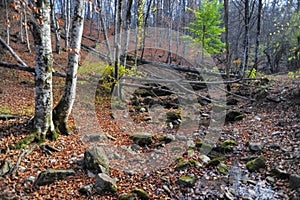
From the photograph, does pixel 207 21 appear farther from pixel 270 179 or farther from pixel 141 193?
pixel 141 193

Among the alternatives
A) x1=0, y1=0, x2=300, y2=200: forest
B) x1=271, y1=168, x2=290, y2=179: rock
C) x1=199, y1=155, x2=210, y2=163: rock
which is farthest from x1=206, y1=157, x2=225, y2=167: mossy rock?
x1=271, y1=168, x2=290, y2=179: rock

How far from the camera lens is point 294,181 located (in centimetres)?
446

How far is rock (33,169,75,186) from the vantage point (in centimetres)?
435

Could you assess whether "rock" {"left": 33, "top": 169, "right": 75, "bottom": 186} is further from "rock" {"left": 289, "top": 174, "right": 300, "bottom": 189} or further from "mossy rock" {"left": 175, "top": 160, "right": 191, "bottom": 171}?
"rock" {"left": 289, "top": 174, "right": 300, "bottom": 189}

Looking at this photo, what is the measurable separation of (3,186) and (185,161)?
428 centimetres

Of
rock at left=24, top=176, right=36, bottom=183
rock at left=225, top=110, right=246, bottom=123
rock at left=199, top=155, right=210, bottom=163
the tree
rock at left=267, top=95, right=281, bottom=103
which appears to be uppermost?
the tree

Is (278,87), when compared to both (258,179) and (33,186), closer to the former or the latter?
A: (258,179)

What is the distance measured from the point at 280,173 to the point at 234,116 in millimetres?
4505

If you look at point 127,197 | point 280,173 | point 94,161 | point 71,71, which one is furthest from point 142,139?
point 280,173

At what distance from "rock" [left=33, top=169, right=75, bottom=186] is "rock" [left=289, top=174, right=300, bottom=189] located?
16.1ft

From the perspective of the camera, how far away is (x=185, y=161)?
588 cm

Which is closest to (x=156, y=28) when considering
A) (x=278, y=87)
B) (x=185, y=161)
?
(x=278, y=87)

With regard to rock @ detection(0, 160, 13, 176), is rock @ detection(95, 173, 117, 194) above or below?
below

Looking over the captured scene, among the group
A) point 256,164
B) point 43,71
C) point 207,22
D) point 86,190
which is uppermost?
point 207,22
